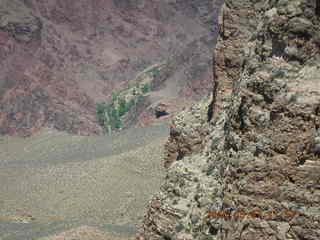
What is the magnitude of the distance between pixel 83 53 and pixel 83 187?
80.7 feet

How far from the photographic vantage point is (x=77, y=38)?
40781 mm

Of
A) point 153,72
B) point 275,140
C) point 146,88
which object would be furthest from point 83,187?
point 153,72

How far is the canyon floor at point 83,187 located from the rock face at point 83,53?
8.68m

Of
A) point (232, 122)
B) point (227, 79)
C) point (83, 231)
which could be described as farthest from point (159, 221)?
point (83, 231)

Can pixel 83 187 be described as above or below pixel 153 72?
above

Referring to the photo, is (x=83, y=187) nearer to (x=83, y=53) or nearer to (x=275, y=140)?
(x=275, y=140)

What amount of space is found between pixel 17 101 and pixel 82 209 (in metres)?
17.3

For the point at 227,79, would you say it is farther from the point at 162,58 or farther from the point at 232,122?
the point at 162,58

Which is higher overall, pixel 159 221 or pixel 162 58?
pixel 159 221

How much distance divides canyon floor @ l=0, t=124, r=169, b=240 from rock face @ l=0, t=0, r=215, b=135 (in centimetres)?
868

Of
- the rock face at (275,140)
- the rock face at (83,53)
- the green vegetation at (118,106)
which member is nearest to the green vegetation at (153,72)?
the green vegetation at (118,106)

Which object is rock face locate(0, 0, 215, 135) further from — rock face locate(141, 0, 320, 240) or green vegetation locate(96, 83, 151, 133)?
rock face locate(141, 0, 320, 240)

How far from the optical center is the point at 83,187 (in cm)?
1606

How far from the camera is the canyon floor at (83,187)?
12.9 m
